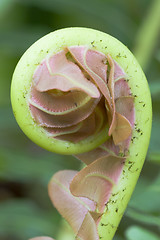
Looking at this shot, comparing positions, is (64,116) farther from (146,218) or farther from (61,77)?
(146,218)

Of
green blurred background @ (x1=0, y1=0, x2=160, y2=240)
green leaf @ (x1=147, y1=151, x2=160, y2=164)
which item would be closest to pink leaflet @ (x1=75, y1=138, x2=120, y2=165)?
green leaf @ (x1=147, y1=151, x2=160, y2=164)

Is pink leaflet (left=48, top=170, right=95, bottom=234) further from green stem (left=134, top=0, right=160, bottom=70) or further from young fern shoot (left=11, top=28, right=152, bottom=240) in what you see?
green stem (left=134, top=0, right=160, bottom=70)

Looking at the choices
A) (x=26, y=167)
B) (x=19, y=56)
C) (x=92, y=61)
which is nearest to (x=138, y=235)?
(x=92, y=61)

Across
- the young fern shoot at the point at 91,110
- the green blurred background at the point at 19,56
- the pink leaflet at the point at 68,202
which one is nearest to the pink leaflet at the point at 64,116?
the young fern shoot at the point at 91,110

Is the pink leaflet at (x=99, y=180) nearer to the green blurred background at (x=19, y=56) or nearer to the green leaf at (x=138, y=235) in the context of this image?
the green leaf at (x=138, y=235)

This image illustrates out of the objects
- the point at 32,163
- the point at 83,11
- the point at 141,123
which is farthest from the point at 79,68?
the point at 83,11

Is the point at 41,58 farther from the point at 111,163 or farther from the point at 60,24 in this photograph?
the point at 60,24

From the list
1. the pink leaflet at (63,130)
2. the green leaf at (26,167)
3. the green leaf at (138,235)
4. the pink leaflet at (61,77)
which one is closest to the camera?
the pink leaflet at (61,77)
